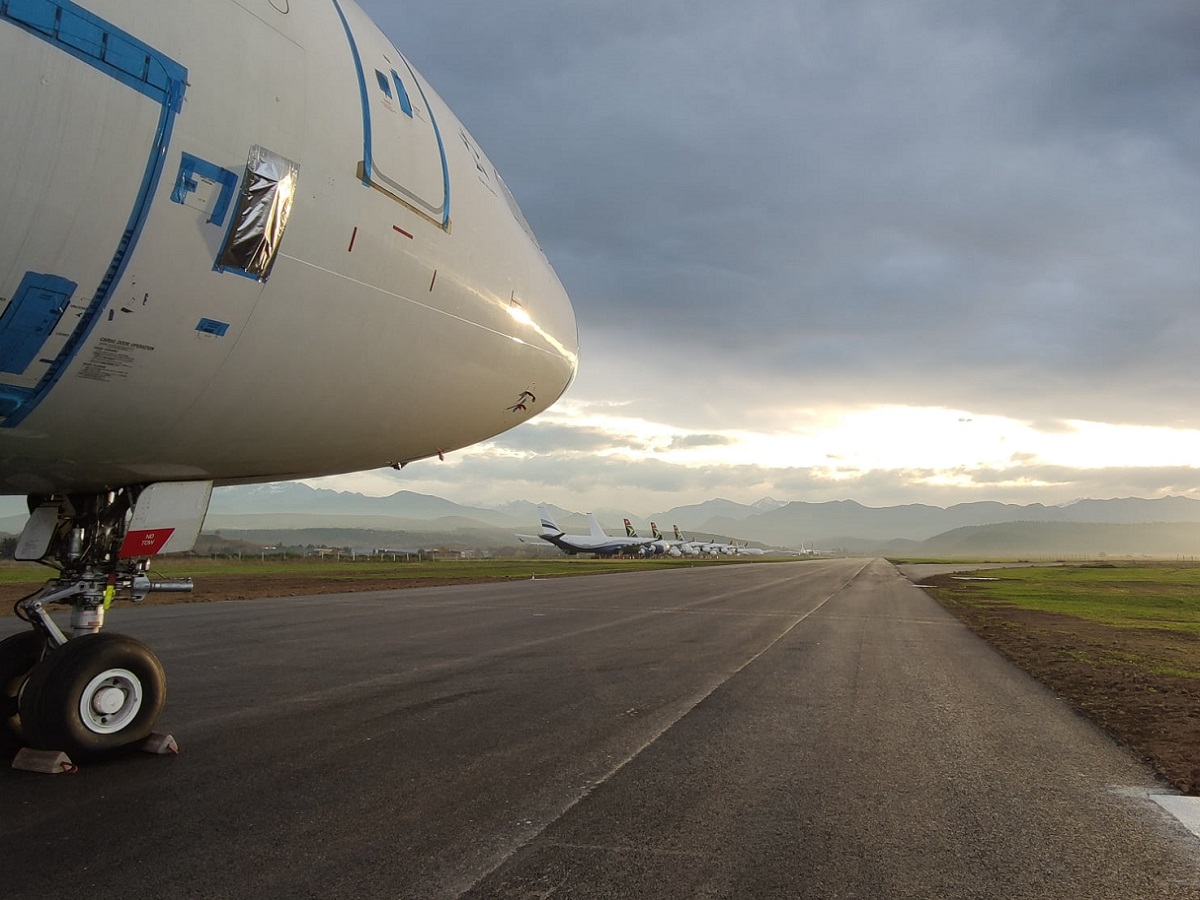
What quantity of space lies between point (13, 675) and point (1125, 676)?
13.5 metres

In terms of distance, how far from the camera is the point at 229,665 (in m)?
10.8

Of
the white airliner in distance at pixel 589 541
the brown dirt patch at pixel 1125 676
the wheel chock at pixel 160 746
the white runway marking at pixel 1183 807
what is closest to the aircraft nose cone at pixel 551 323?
the wheel chock at pixel 160 746

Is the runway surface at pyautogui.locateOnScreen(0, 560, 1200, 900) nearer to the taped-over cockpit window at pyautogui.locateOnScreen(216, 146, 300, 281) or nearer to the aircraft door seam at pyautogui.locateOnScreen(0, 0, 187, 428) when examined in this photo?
the aircraft door seam at pyautogui.locateOnScreen(0, 0, 187, 428)

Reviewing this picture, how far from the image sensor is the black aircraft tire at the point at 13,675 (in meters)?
6.08

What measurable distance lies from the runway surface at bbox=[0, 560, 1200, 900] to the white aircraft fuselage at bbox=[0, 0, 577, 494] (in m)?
2.36

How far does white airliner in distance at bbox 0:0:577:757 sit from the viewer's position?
3676 mm

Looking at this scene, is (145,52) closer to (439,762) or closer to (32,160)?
(32,160)

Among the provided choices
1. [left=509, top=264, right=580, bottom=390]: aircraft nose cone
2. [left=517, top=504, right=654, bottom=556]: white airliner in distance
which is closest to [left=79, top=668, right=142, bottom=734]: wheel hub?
[left=509, top=264, right=580, bottom=390]: aircraft nose cone

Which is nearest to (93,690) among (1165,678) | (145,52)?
(145,52)

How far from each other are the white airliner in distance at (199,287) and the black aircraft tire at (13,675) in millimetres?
17

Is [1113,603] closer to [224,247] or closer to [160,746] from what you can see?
[160,746]

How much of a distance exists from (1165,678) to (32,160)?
45.1ft

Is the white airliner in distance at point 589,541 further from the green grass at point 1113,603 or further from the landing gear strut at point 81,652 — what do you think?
the landing gear strut at point 81,652

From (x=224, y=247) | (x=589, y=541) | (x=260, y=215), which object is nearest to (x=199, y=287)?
(x=224, y=247)
